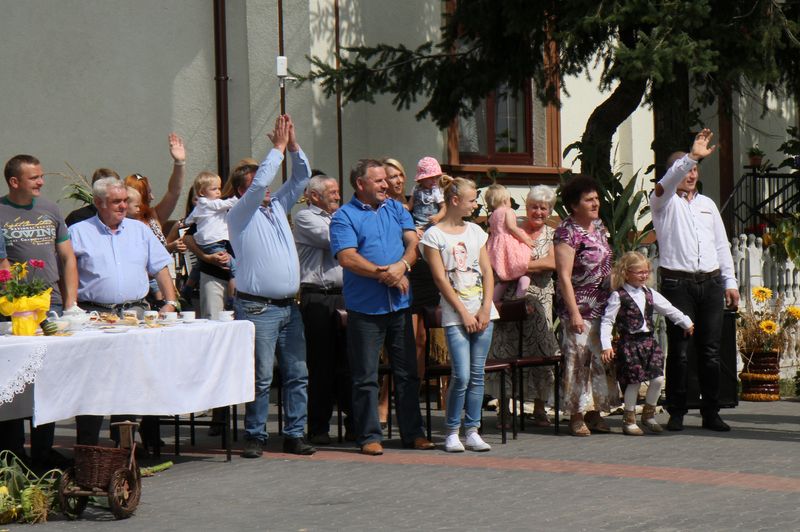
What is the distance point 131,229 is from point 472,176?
330 inches

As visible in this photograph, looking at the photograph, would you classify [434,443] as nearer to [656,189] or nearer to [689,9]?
[656,189]

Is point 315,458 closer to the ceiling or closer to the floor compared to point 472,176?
closer to the floor

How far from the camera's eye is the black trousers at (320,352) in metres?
10.8

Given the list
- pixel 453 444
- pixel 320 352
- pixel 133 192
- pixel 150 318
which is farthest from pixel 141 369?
pixel 133 192

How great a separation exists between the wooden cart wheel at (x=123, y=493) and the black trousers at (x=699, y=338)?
15.7 ft

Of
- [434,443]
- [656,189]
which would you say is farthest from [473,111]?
[434,443]

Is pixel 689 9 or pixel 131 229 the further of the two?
pixel 689 9

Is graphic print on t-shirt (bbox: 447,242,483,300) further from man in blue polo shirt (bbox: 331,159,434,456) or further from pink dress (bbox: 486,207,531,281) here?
pink dress (bbox: 486,207,531,281)

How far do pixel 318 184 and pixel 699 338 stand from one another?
10.2 feet

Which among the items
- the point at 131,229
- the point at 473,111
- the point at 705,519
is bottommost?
the point at 705,519

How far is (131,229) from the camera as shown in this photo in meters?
10.1

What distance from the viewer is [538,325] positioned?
460 inches

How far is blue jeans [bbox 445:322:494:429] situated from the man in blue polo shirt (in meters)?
0.26

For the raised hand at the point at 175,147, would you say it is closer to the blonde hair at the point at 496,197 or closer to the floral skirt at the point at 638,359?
the blonde hair at the point at 496,197
